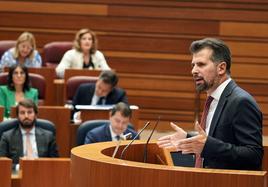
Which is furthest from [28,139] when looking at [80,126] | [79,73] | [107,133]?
[79,73]

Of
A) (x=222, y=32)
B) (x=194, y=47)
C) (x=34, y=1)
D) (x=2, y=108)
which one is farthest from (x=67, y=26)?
(x=194, y=47)

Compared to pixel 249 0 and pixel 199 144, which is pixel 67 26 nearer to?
pixel 249 0

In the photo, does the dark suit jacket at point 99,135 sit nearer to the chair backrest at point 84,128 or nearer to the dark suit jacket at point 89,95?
the chair backrest at point 84,128

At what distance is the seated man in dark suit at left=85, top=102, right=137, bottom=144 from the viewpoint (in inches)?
198

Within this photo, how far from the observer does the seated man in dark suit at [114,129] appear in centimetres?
502

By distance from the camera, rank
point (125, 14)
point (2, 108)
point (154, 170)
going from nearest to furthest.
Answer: point (154, 170) < point (2, 108) < point (125, 14)

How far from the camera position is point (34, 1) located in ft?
24.8

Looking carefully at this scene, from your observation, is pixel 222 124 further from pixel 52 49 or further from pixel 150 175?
pixel 52 49

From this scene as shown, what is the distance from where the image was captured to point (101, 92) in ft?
19.6

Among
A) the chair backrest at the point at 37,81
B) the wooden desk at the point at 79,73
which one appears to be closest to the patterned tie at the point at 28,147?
the chair backrest at the point at 37,81

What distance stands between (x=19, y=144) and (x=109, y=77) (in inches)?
43.2

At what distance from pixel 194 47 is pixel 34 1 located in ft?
16.8

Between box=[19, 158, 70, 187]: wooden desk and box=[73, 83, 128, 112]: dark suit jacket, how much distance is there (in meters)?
1.63

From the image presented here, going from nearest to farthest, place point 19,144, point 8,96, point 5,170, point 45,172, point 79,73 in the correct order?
point 5,170, point 45,172, point 19,144, point 8,96, point 79,73
